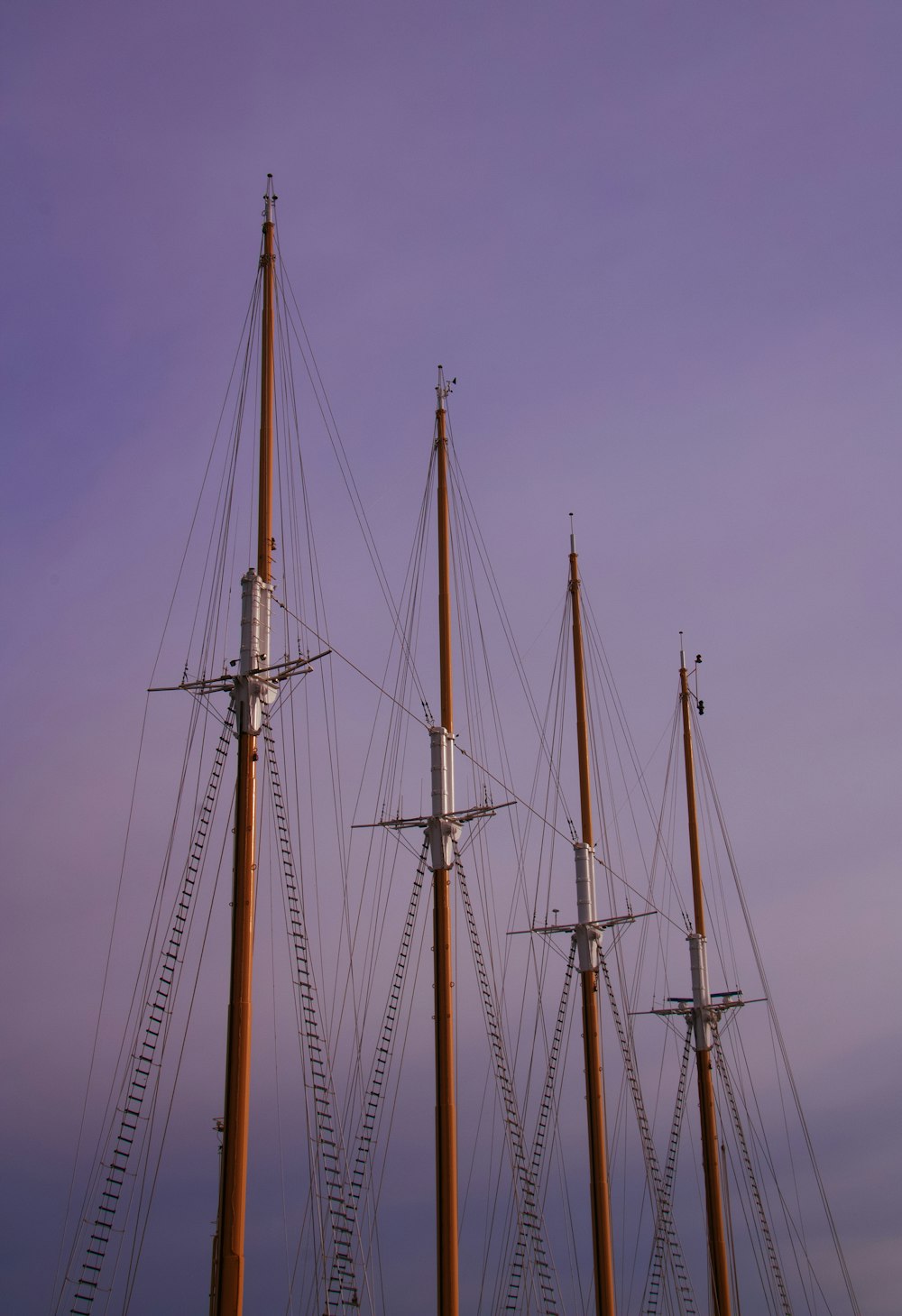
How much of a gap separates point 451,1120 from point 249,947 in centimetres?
1276

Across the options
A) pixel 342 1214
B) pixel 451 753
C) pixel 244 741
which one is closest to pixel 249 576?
pixel 244 741

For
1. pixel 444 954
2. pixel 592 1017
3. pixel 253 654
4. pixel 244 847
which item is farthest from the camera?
pixel 592 1017

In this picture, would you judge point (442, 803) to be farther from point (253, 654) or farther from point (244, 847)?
point (244, 847)

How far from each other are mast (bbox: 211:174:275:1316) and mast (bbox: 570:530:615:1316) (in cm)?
2344

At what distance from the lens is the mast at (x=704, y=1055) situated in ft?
198

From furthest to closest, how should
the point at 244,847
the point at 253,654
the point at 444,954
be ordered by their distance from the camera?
the point at 444,954 < the point at 253,654 < the point at 244,847

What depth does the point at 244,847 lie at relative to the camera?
33.8 m

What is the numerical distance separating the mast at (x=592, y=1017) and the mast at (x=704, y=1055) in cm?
1070

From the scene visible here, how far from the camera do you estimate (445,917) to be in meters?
45.5

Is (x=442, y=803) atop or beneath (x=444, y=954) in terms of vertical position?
atop

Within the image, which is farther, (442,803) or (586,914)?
(586,914)

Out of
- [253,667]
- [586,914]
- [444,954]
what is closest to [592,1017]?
[586,914]

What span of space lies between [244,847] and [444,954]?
504 inches

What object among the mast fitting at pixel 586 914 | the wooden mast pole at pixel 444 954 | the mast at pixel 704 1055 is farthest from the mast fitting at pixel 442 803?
the mast at pixel 704 1055
